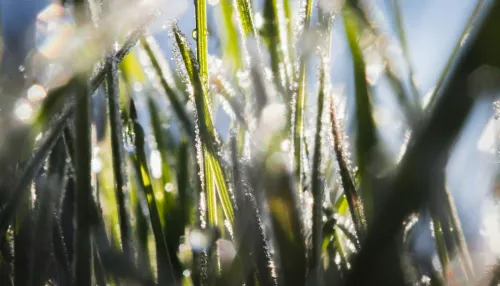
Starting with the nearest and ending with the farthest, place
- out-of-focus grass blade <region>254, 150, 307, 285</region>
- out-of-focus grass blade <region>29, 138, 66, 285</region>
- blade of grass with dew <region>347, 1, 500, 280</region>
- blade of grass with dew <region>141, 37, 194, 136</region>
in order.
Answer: blade of grass with dew <region>347, 1, 500, 280</region> → out-of-focus grass blade <region>254, 150, 307, 285</region> → out-of-focus grass blade <region>29, 138, 66, 285</region> → blade of grass with dew <region>141, 37, 194, 136</region>

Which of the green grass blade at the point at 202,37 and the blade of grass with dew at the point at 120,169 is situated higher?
the green grass blade at the point at 202,37

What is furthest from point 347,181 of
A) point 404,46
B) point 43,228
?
point 43,228

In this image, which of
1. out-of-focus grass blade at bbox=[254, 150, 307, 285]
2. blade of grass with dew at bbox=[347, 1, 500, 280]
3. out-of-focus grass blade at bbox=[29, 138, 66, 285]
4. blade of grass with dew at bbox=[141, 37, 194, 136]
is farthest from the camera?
blade of grass with dew at bbox=[141, 37, 194, 136]

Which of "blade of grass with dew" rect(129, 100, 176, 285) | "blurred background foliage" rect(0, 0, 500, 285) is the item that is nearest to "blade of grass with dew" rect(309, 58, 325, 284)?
"blurred background foliage" rect(0, 0, 500, 285)

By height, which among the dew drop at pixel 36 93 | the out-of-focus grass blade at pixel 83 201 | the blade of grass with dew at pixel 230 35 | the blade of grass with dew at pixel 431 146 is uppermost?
the blade of grass with dew at pixel 230 35

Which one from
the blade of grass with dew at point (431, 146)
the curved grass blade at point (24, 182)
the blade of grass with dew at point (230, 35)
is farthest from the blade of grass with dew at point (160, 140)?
the blade of grass with dew at point (431, 146)

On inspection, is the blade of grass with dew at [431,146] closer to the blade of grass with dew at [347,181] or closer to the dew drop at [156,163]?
the blade of grass with dew at [347,181]

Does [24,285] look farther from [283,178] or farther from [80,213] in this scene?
[283,178]

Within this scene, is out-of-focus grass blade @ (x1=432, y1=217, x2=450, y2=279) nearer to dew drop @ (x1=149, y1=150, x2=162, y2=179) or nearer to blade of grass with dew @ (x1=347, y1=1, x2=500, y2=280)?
blade of grass with dew @ (x1=347, y1=1, x2=500, y2=280)
